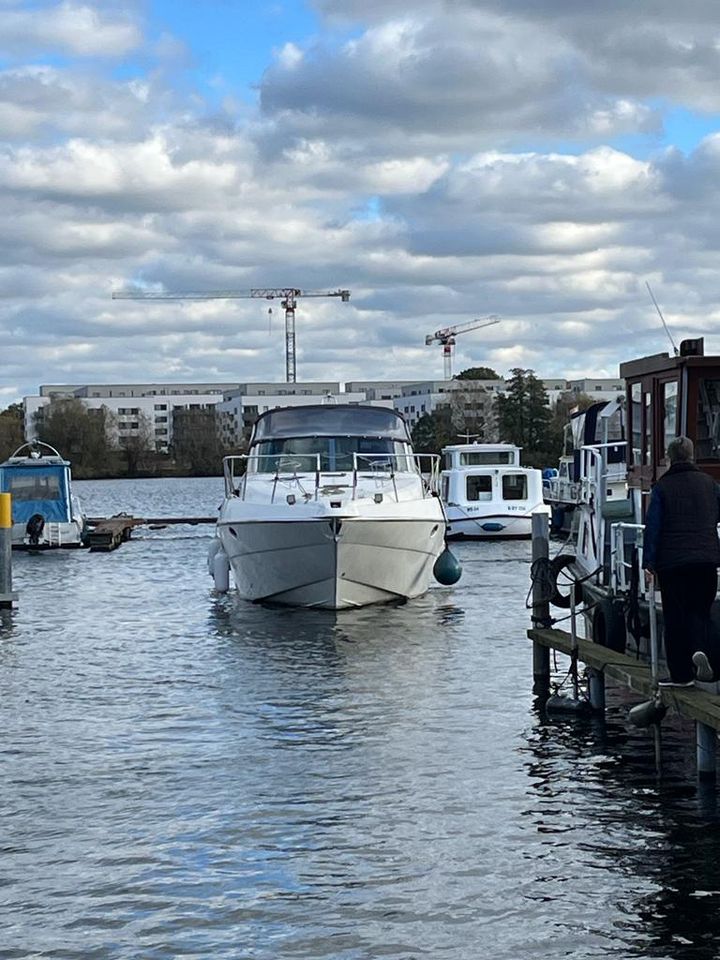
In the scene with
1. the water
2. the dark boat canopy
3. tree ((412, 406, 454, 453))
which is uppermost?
tree ((412, 406, 454, 453))

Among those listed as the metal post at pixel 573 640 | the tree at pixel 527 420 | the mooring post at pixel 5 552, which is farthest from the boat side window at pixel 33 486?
the tree at pixel 527 420

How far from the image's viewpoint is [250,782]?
45.8ft

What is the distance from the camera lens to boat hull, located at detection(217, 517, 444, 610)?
1048 inches

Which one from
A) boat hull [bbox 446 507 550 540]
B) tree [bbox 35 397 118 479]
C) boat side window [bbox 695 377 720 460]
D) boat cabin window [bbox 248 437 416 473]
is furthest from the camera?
tree [bbox 35 397 118 479]

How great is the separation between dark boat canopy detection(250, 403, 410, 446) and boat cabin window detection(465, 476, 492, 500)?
20.4 meters

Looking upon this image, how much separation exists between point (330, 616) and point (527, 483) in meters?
24.8

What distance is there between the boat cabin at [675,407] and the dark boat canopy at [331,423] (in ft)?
40.4

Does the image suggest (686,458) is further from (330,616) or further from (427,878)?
(330,616)

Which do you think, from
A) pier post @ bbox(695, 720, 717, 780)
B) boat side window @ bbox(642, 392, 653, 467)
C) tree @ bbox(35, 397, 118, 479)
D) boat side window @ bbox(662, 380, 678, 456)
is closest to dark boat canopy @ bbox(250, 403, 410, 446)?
boat side window @ bbox(642, 392, 653, 467)

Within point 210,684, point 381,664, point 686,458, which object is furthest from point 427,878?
point 381,664

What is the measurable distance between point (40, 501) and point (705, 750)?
120ft

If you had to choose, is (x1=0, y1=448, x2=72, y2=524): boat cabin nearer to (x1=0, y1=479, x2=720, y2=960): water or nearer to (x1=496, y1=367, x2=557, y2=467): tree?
(x1=0, y1=479, x2=720, y2=960): water

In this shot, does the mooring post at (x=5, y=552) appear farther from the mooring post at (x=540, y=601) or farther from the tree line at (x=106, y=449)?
the tree line at (x=106, y=449)

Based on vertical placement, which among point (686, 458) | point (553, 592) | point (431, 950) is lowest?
point (431, 950)
